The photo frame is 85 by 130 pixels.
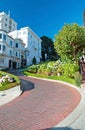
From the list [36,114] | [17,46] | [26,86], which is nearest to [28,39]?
[17,46]

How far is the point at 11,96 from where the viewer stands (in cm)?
1942

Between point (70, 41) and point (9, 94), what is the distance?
16.6 meters

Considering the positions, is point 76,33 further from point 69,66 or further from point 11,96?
point 11,96

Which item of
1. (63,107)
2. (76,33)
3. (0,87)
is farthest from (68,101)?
(76,33)

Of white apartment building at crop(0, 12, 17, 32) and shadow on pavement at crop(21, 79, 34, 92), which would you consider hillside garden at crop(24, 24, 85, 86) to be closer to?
shadow on pavement at crop(21, 79, 34, 92)

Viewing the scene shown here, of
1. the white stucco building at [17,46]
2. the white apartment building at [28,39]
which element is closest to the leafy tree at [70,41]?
the white stucco building at [17,46]

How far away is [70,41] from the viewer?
33531 mm

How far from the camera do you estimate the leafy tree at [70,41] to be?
3347cm

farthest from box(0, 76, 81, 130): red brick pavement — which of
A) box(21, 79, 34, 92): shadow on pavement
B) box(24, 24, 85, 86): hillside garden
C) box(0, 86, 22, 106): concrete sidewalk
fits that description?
box(24, 24, 85, 86): hillside garden

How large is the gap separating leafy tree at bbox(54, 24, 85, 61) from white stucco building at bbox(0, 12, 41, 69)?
20201 mm

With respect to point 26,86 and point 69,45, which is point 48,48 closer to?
point 69,45

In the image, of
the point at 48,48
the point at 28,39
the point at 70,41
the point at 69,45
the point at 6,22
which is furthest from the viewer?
the point at 48,48

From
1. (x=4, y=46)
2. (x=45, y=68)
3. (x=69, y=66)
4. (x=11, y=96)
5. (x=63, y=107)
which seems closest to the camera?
(x=63, y=107)

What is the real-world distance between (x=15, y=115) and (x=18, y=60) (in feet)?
157
